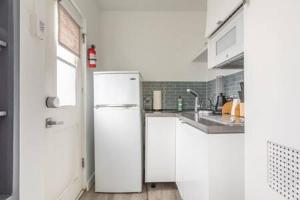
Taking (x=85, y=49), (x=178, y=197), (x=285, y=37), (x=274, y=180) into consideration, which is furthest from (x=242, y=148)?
(x=85, y=49)

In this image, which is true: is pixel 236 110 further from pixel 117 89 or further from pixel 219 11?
pixel 117 89

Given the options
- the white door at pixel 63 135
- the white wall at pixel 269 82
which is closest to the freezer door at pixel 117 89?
the white door at pixel 63 135

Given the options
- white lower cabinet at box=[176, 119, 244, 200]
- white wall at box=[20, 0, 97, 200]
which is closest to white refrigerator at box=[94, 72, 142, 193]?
white wall at box=[20, 0, 97, 200]

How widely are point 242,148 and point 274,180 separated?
16.4 inches

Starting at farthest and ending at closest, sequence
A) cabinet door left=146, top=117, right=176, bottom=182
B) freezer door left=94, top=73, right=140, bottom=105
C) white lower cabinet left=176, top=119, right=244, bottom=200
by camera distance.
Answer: cabinet door left=146, top=117, right=176, bottom=182 → freezer door left=94, top=73, right=140, bottom=105 → white lower cabinet left=176, top=119, right=244, bottom=200

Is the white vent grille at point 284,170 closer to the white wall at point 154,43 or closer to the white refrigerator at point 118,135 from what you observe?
the white refrigerator at point 118,135

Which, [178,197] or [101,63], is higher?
[101,63]

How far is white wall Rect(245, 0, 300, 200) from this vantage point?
90cm

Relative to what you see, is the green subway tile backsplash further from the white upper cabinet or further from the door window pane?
the white upper cabinet

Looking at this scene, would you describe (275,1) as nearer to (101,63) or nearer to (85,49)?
(85,49)

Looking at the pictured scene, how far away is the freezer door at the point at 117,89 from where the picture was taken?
2904mm

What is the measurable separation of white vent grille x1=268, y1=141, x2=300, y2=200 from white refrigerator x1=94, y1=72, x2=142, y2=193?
6.45 ft

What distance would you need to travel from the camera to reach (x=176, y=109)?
3754 millimetres

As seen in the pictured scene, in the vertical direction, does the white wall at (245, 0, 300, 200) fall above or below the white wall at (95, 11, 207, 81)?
below
